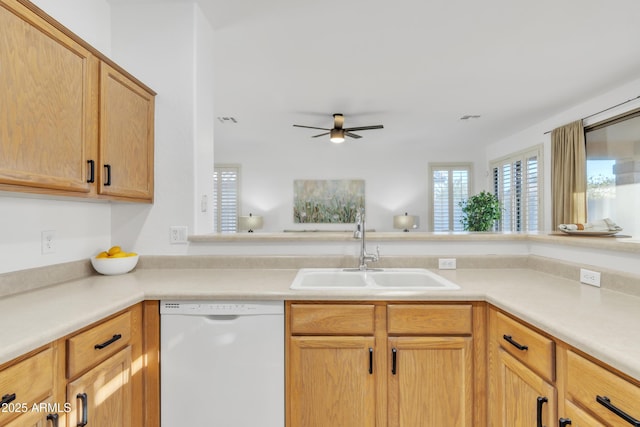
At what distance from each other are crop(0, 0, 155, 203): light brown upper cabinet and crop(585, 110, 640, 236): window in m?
4.43

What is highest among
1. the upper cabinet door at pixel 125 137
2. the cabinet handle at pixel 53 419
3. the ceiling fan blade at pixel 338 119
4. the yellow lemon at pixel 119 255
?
the ceiling fan blade at pixel 338 119

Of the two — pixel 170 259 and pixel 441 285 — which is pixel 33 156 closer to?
pixel 170 259

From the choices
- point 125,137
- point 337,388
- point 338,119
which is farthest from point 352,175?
point 337,388

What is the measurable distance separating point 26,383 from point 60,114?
965 mm

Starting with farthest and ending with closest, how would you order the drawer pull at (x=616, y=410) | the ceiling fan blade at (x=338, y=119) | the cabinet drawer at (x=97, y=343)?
the ceiling fan blade at (x=338, y=119), the cabinet drawer at (x=97, y=343), the drawer pull at (x=616, y=410)

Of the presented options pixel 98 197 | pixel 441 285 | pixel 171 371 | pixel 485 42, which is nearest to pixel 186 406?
pixel 171 371

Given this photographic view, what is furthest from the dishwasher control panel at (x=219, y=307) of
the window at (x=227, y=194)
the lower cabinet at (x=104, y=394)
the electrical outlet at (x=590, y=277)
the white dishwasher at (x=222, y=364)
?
the window at (x=227, y=194)

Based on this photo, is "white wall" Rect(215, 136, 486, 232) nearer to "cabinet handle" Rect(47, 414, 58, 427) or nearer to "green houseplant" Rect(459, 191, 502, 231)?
"green houseplant" Rect(459, 191, 502, 231)

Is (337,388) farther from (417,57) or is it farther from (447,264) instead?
(417,57)

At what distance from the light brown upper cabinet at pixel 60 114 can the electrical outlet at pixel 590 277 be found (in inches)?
90.1

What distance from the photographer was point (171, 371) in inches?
55.9

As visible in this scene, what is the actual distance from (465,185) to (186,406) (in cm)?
608

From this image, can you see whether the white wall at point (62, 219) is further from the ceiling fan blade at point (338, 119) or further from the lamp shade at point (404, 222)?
the lamp shade at point (404, 222)

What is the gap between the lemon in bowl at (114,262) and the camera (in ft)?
5.75
